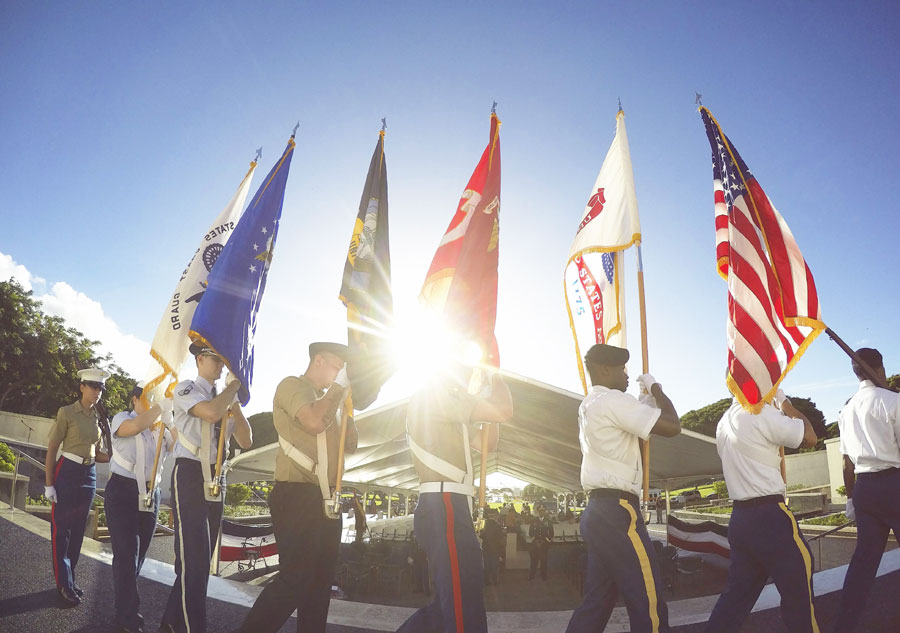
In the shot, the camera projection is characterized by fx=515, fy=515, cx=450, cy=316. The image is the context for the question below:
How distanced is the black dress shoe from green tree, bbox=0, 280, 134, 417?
31.3 m

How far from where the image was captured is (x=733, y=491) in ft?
10.8

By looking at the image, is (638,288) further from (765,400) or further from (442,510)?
(442,510)

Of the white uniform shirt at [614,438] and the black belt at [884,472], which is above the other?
the white uniform shirt at [614,438]

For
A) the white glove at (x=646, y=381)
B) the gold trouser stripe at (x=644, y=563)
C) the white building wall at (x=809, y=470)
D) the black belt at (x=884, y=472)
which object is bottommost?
the white building wall at (x=809, y=470)

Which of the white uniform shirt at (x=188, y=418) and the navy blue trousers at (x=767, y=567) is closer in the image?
the navy blue trousers at (x=767, y=567)

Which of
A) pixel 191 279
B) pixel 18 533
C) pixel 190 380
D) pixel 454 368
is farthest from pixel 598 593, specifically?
Answer: pixel 18 533

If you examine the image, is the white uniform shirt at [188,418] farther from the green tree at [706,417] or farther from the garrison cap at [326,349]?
the green tree at [706,417]

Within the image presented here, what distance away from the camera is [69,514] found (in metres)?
4.52

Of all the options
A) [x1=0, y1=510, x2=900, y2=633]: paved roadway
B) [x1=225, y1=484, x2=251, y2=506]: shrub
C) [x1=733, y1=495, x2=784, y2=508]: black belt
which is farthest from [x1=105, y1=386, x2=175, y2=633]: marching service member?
[x1=225, y1=484, x2=251, y2=506]: shrub

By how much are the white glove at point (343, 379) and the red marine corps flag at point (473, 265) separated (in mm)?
729

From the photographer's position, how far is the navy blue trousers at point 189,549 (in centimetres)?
316

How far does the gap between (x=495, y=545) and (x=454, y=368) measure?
8.35m

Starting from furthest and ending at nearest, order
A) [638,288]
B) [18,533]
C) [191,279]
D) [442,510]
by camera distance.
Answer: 1. [18,533]
2. [191,279]
3. [638,288]
4. [442,510]

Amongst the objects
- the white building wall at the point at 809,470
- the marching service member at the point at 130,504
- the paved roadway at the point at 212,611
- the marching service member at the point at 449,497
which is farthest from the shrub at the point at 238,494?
the marching service member at the point at 449,497
